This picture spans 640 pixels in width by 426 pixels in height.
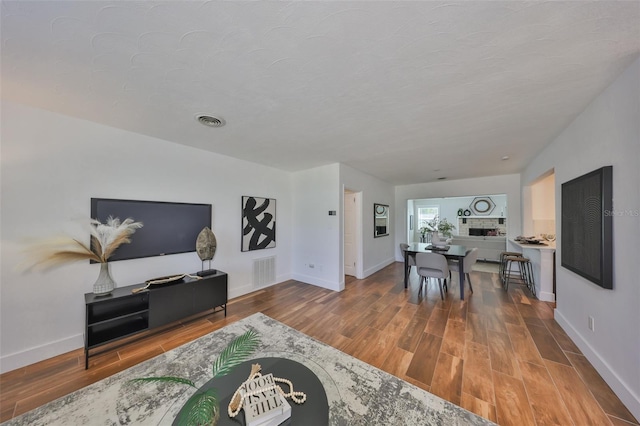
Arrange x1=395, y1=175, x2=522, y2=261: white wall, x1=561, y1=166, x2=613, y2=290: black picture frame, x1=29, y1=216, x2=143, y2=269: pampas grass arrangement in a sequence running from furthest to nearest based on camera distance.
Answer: x1=395, y1=175, x2=522, y2=261: white wall < x1=29, y1=216, x2=143, y2=269: pampas grass arrangement < x1=561, y1=166, x2=613, y2=290: black picture frame

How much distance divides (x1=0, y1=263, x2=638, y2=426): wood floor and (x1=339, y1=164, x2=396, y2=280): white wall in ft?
4.53

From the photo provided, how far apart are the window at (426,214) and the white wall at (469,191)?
11.8ft

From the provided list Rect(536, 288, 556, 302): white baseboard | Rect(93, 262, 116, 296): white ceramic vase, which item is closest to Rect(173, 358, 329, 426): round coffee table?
Rect(93, 262, 116, 296): white ceramic vase

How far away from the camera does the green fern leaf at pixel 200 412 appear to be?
0.69 m

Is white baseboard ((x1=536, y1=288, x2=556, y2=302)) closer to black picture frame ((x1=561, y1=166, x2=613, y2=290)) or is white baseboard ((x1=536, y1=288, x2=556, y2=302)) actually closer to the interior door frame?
black picture frame ((x1=561, y1=166, x2=613, y2=290))

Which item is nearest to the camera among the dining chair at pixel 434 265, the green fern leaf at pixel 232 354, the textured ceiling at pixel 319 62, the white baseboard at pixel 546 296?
the green fern leaf at pixel 232 354

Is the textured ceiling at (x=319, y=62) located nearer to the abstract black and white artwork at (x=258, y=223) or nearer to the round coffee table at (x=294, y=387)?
the abstract black and white artwork at (x=258, y=223)

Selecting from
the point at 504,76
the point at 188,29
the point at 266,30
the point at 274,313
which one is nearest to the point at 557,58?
the point at 504,76

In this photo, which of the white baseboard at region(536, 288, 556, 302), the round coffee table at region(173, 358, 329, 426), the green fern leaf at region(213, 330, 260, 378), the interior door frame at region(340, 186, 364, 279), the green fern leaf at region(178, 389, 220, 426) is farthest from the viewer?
the interior door frame at region(340, 186, 364, 279)

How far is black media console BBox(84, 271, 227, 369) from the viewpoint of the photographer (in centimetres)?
209

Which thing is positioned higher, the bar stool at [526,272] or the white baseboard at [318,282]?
the bar stool at [526,272]

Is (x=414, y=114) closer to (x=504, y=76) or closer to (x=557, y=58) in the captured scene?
(x=504, y=76)

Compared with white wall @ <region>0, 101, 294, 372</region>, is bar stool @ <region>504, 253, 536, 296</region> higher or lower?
lower

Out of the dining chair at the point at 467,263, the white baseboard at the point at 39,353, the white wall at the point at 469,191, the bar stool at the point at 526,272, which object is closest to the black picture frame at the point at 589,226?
the dining chair at the point at 467,263
